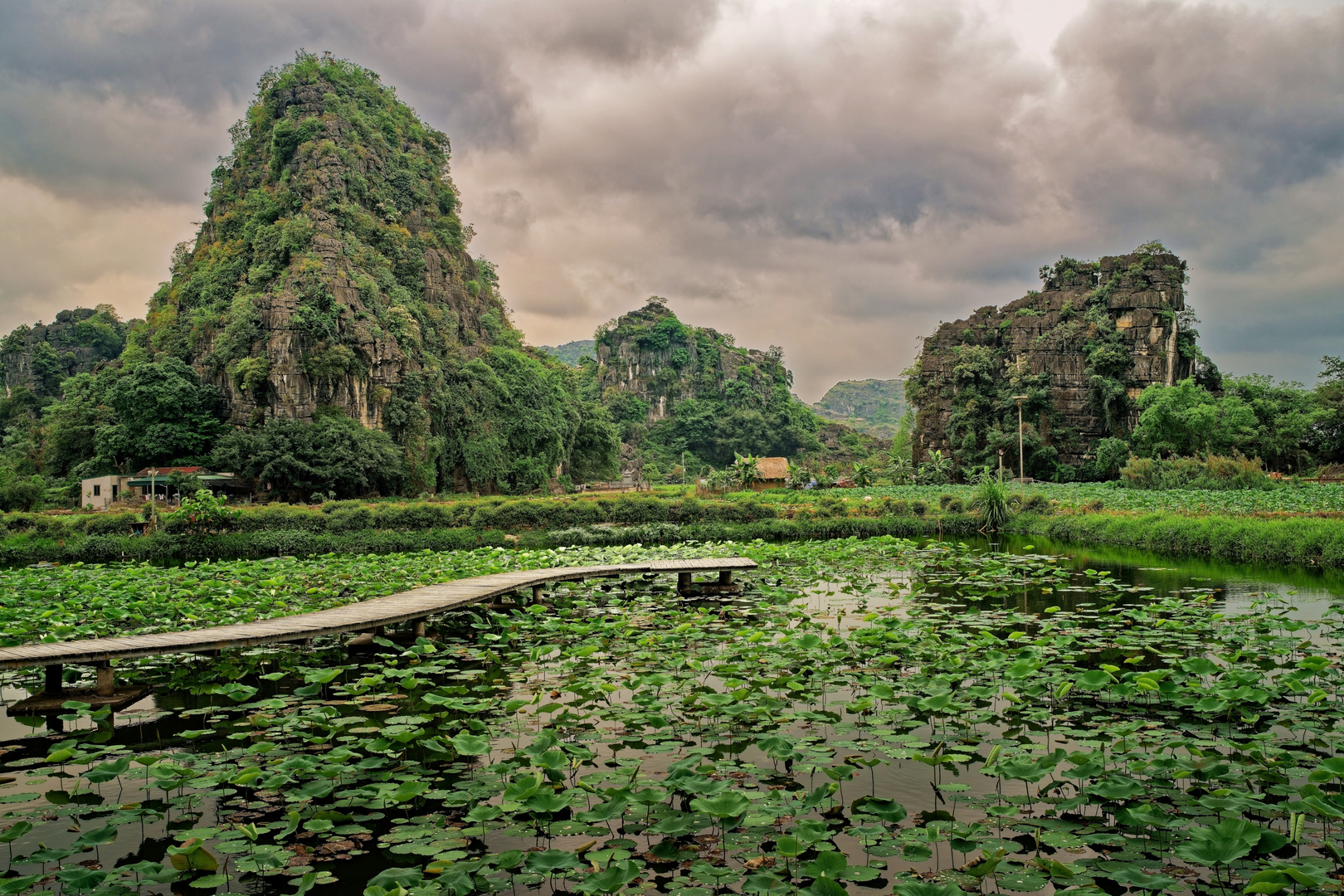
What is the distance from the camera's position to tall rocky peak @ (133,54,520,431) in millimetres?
38188

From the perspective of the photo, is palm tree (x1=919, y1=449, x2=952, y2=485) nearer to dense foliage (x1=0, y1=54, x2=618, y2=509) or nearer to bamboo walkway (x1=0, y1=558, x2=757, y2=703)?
dense foliage (x1=0, y1=54, x2=618, y2=509)

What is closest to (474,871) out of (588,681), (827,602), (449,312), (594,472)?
(588,681)

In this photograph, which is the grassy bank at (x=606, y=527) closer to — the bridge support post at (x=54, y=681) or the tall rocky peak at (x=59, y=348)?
the bridge support post at (x=54, y=681)

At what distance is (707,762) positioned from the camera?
15.9 ft

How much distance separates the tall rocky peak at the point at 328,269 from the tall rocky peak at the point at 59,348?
42.1 feet

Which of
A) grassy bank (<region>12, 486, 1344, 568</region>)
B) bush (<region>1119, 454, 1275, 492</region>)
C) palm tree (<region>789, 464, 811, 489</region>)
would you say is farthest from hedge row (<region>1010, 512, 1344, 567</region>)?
palm tree (<region>789, 464, 811, 489</region>)

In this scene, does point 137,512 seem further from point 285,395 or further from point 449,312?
point 449,312

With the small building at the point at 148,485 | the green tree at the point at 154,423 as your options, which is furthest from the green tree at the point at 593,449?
the small building at the point at 148,485

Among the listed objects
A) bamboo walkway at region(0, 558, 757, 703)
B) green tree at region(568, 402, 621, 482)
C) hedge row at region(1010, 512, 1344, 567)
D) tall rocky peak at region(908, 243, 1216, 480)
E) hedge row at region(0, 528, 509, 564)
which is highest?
tall rocky peak at region(908, 243, 1216, 480)

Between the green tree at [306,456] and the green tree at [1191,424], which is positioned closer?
the green tree at [306,456]

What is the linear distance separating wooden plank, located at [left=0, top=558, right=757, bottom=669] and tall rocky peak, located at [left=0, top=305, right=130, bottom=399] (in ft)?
193

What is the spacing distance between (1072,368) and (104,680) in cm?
5757

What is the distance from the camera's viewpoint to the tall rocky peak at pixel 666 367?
4156 inches

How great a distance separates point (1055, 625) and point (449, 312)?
4762 cm
